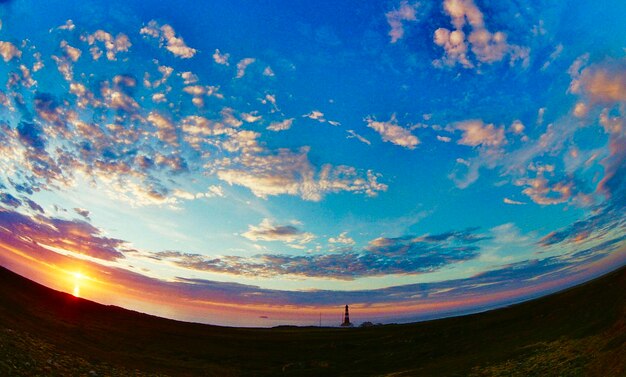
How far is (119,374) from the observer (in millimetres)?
33844

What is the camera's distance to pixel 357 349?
69.0 meters

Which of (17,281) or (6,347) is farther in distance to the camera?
(17,281)

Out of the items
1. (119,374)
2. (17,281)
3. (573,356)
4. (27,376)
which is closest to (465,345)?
(573,356)

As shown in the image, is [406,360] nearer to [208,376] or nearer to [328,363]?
[328,363]

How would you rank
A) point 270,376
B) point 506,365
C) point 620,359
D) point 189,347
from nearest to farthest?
point 620,359, point 506,365, point 270,376, point 189,347

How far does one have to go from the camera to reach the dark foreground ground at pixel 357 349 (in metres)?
27.1

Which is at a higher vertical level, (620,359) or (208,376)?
(620,359)

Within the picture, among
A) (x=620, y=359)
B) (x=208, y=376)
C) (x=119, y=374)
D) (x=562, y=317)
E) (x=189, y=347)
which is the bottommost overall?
(x=189, y=347)

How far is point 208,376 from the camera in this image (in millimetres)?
46938

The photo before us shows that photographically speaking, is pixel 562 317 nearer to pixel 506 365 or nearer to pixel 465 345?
pixel 465 345

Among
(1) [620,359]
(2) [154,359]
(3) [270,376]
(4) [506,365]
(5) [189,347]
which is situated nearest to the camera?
(1) [620,359]

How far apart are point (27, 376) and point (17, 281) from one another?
9510 centimetres

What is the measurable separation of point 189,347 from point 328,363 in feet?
125

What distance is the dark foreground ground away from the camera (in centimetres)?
2708
